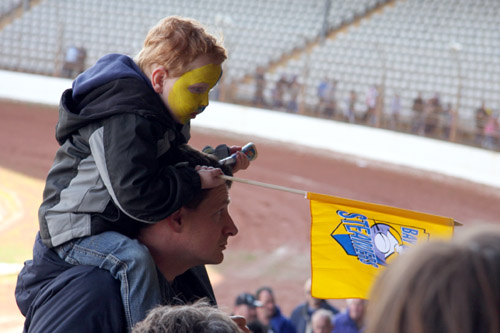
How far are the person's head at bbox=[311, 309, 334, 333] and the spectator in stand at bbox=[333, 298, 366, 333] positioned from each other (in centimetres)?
10

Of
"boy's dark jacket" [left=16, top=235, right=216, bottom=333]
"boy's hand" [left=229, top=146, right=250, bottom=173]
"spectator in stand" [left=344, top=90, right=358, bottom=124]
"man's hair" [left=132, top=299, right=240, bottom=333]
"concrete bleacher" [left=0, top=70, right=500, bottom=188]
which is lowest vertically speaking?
"concrete bleacher" [left=0, top=70, right=500, bottom=188]

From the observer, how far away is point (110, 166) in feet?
6.27

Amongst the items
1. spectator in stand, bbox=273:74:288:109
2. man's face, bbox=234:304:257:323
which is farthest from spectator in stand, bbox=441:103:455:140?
man's face, bbox=234:304:257:323

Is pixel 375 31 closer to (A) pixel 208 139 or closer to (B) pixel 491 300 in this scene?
(A) pixel 208 139

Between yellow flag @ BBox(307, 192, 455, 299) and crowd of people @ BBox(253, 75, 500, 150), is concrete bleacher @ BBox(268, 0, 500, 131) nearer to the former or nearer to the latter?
crowd of people @ BBox(253, 75, 500, 150)

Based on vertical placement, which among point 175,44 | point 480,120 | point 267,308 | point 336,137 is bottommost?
point 336,137

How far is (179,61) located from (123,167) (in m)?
0.42

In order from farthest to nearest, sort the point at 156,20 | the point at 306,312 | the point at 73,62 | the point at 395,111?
1. the point at 156,20
2. the point at 73,62
3. the point at 395,111
4. the point at 306,312

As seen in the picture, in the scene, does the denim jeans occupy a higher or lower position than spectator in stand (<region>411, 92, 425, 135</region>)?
higher

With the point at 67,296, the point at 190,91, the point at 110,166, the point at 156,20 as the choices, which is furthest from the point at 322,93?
the point at 67,296

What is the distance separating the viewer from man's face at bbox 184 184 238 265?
2039mm

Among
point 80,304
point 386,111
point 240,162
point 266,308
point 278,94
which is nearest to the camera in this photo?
point 80,304

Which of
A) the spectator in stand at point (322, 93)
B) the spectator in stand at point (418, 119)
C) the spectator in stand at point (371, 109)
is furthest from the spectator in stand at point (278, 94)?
the spectator in stand at point (418, 119)

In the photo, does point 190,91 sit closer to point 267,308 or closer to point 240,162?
point 240,162
